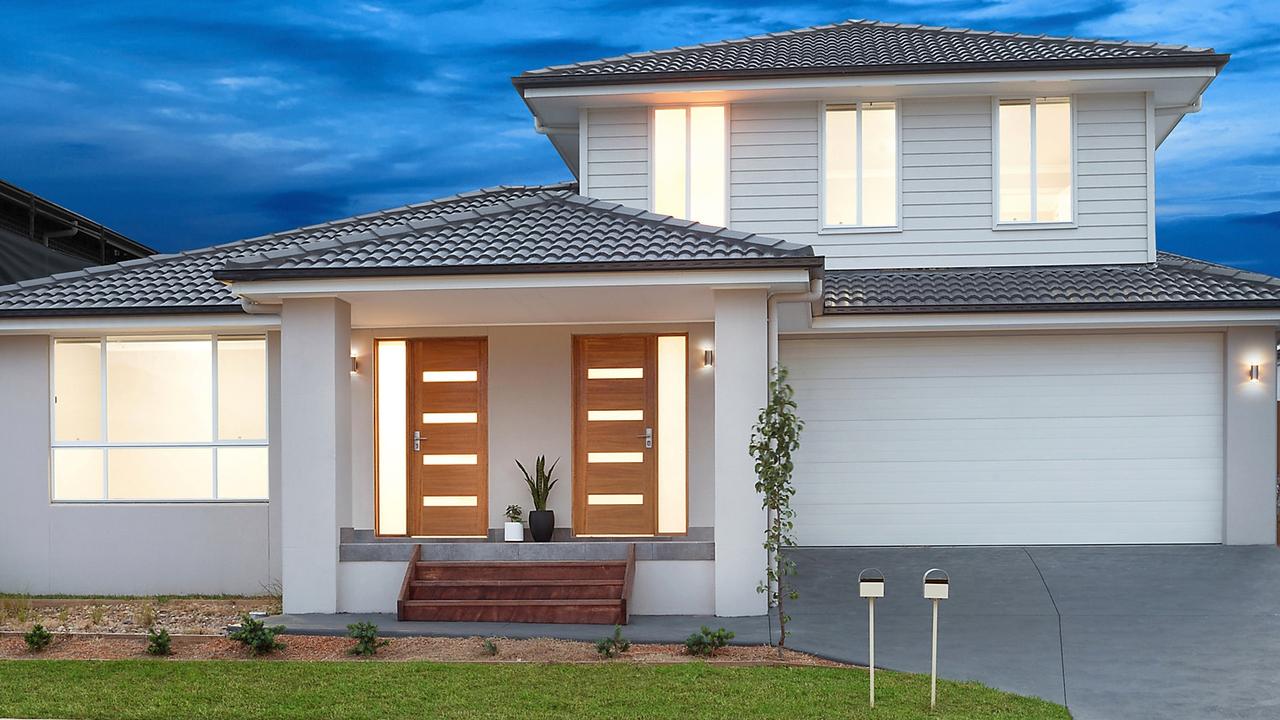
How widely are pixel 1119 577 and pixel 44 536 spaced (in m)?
12.5

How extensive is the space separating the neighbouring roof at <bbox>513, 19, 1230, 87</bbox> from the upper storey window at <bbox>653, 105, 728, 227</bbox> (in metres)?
0.74

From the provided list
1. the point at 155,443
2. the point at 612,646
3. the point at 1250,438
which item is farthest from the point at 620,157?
the point at 1250,438

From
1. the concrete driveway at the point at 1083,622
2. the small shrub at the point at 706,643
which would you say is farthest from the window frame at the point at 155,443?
the concrete driveway at the point at 1083,622

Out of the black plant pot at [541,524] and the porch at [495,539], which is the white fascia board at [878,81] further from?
the black plant pot at [541,524]

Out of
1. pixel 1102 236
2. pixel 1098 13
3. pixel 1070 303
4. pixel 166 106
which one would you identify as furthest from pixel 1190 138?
pixel 166 106

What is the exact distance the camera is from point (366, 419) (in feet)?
47.1

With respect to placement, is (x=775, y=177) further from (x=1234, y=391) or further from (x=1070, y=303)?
(x=1234, y=391)

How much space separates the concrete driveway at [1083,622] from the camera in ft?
27.8

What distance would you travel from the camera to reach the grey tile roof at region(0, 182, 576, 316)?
13414 mm

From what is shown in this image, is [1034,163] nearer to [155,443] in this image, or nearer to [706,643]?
[706,643]

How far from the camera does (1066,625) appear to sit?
416 inches

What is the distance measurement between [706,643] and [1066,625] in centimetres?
354

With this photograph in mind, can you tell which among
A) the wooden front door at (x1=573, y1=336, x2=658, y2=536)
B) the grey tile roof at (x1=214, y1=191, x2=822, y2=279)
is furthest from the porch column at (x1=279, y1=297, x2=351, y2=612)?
the wooden front door at (x1=573, y1=336, x2=658, y2=536)

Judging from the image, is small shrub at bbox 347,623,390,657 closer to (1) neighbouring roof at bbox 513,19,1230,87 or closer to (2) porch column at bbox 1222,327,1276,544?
(1) neighbouring roof at bbox 513,19,1230,87
